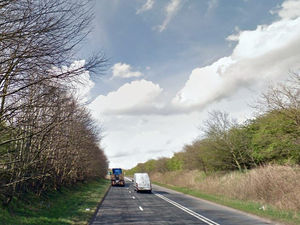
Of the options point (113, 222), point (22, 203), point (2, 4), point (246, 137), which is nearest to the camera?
point (2, 4)

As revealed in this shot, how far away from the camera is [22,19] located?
4.64 metres

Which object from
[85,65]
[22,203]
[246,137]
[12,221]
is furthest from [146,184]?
[85,65]

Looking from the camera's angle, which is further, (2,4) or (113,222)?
(113,222)

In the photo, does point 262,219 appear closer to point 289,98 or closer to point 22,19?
point 289,98

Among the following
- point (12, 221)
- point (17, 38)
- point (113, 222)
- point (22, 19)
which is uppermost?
point (22, 19)

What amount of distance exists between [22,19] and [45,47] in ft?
1.99

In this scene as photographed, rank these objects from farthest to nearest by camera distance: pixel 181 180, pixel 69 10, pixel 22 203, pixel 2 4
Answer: pixel 181 180
pixel 22 203
pixel 69 10
pixel 2 4

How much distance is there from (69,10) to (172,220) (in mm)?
10314

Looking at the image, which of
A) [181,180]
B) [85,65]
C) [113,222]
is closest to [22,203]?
[113,222]

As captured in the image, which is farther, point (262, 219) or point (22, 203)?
point (22, 203)

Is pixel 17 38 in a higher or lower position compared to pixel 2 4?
lower

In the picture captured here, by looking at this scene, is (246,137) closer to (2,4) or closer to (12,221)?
(12,221)

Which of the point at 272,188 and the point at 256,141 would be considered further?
the point at 256,141

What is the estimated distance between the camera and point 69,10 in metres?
4.87
